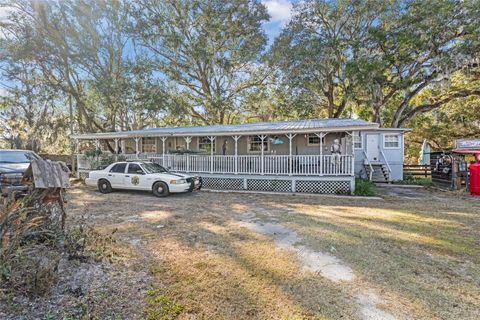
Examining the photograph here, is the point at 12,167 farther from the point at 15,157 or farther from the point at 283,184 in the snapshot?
the point at 283,184

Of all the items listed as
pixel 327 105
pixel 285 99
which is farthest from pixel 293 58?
pixel 327 105

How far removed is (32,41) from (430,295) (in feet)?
85.9

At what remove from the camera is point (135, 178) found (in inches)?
436

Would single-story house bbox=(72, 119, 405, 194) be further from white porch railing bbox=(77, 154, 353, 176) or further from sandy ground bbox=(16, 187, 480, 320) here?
sandy ground bbox=(16, 187, 480, 320)

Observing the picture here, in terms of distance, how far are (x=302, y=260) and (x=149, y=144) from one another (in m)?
15.9

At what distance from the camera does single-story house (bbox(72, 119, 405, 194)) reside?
11453 mm

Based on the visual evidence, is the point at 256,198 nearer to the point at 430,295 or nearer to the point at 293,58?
the point at 430,295

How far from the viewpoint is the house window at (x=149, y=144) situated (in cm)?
1775

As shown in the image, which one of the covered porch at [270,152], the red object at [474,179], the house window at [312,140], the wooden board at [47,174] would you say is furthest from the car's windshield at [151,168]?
the red object at [474,179]

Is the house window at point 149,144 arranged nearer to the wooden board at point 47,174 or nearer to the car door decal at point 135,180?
the car door decal at point 135,180

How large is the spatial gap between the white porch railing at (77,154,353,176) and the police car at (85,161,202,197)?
204 centimetres

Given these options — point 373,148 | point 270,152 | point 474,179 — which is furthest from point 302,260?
point 373,148

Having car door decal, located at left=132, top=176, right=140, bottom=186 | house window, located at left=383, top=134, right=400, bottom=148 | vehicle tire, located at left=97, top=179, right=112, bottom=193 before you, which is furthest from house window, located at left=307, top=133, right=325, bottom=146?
vehicle tire, located at left=97, top=179, right=112, bottom=193

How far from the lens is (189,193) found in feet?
38.4
